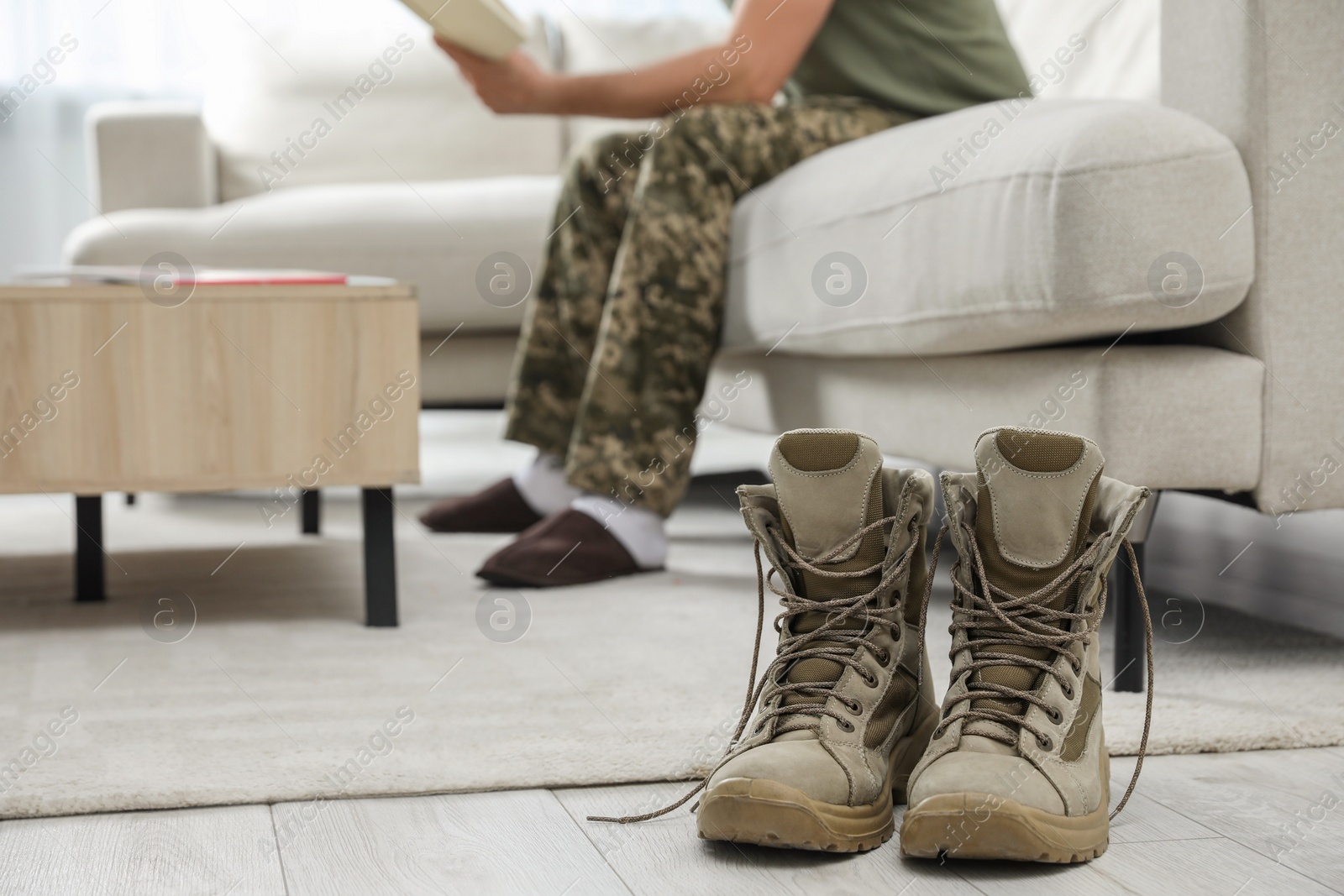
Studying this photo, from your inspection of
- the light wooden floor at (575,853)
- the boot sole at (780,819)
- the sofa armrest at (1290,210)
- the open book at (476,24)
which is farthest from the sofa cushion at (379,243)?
the boot sole at (780,819)

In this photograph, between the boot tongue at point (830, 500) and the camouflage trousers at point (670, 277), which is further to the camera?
the camouflage trousers at point (670, 277)

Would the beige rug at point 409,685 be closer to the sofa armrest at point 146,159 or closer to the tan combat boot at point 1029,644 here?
the tan combat boot at point 1029,644

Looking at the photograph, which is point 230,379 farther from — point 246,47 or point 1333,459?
point 246,47

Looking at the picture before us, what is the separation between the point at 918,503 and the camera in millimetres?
719

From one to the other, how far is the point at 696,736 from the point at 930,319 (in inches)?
18.2

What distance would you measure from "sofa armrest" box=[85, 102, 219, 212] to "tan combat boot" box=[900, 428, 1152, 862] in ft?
6.99

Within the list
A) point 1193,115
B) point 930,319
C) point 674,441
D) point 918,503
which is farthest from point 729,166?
point 918,503

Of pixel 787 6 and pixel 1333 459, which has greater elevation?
pixel 787 6

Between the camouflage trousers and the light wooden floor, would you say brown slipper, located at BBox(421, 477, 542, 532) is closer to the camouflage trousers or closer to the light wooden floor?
the camouflage trousers

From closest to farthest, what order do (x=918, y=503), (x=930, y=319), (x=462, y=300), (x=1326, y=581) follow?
1. (x=918, y=503)
2. (x=930, y=319)
3. (x=1326, y=581)
4. (x=462, y=300)

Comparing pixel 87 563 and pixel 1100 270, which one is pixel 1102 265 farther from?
pixel 87 563

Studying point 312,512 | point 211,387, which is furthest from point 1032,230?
point 312,512

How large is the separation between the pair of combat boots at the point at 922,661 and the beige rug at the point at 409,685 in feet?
0.42

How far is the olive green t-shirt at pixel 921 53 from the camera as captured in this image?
60.5 inches
